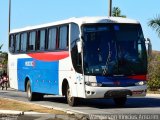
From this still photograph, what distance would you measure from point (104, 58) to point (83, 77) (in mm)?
1037

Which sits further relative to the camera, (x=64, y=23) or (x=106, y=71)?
(x=64, y=23)

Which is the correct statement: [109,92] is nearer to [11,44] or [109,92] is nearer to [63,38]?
[63,38]

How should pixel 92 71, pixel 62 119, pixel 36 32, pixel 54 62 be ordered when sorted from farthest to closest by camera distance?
pixel 36 32, pixel 54 62, pixel 92 71, pixel 62 119

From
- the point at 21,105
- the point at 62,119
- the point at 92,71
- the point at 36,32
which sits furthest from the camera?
the point at 36,32

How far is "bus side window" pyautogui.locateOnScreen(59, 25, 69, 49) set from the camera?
72.0 ft

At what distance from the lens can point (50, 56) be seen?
78.3 feet

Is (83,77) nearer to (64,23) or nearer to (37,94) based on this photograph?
(64,23)

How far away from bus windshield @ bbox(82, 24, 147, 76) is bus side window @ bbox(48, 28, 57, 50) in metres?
3.05

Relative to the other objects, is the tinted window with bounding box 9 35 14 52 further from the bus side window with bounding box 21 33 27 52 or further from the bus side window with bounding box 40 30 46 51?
the bus side window with bounding box 40 30 46 51

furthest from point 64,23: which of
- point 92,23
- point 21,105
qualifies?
point 21,105

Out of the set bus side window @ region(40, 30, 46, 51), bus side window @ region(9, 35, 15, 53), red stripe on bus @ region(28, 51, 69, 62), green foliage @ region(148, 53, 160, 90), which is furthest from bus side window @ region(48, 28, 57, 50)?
green foliage @ region(148, 53, 160, 90)

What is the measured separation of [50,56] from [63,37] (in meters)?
1.85

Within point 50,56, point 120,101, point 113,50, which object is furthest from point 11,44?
point 113,50

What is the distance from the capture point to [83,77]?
20.3 meters
